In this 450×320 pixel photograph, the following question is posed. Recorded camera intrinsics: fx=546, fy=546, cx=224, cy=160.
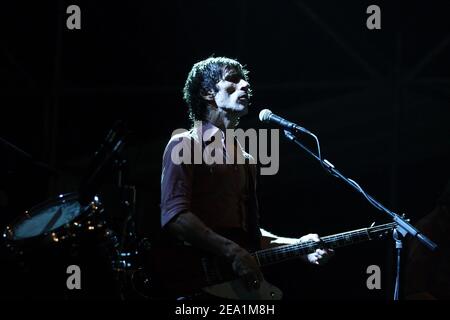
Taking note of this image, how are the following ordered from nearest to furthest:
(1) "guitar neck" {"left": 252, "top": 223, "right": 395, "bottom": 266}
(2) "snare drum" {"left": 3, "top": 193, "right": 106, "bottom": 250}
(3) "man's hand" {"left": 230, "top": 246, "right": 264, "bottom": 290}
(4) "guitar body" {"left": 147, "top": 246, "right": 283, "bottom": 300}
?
(3) "man's hand" {"left": 230, "top": 246, "right": 264, "bottom": 290}, (4) "guitar body" {"left": 147, "top": 246, "right": 283, "bottom": 300}, (1) "guitar neck" {"left": 252, "top": 223, "right": 395, "bottom": 266}, (2) "snare drum" {"left": 3, "top": 193, "right": 106, "bottom": 250}

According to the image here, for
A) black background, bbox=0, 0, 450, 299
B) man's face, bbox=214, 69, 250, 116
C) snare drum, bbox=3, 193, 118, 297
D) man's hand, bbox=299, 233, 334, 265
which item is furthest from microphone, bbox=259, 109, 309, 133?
black background, bbox=0, 0, 450, 299

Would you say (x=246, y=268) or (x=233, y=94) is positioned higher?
(x=233, y=94)

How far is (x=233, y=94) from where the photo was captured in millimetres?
3008

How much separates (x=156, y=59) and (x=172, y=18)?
43 cm

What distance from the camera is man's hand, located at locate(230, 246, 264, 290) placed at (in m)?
2.37

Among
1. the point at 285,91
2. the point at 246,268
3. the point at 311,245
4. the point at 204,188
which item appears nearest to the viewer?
the point at 246,268

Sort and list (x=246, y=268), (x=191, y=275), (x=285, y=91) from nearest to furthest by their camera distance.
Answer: (x=246, y=268) < (x=191, y=275) < (x=285, y=91)

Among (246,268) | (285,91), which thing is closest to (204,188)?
(246,268)

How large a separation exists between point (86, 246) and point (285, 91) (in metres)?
2.75

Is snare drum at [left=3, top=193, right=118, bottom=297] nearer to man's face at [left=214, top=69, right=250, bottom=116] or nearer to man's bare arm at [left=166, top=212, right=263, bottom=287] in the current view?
man's bare arm at [left=166, top=212, right=263, bottom=287]

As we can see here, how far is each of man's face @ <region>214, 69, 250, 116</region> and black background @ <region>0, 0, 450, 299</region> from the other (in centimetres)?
211

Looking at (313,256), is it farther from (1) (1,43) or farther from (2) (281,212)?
(1) (1,43)

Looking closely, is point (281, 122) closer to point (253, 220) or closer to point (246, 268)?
point (253, 220)
